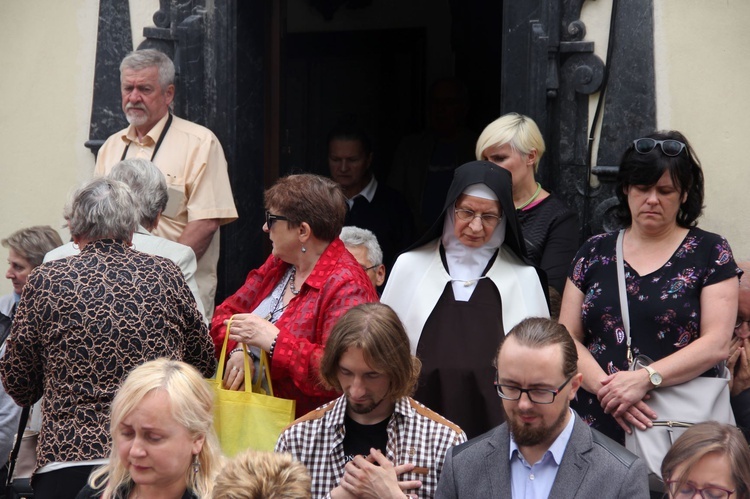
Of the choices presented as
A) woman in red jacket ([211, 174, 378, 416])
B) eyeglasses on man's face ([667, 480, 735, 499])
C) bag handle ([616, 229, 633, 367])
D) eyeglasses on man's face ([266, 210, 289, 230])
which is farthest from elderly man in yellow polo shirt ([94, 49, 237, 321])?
eyeglasses on man's face ([667, 480, 735, 499])

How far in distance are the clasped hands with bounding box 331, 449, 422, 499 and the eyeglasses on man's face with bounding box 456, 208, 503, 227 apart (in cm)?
117

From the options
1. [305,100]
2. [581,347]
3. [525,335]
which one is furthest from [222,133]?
[525,335]

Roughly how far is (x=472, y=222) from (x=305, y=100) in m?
3.82

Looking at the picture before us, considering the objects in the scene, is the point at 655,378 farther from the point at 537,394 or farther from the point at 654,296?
the point at 537,394

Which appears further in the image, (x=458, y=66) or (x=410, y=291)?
(x=458, y=66)

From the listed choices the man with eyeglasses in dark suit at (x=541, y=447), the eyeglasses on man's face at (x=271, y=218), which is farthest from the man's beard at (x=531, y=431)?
the eyeglasses on man's face at (x=271, y=218)

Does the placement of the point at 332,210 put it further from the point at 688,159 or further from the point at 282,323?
the point at 688,159

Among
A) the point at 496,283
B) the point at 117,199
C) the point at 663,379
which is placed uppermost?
the point at 117,199

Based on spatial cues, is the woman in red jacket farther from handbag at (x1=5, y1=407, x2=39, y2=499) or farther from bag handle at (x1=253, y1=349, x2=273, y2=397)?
handbag at (x1=5, y1=407, x2=39, y2=499)

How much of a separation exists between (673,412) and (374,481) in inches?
49.8

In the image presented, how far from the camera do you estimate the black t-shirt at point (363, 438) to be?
405 centimetres

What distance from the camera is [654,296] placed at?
455 centimetres

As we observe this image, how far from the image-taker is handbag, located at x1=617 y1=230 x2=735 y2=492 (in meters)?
4.41

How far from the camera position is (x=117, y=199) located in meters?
4.62
